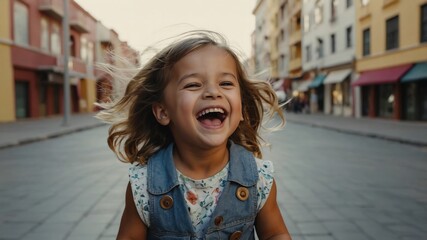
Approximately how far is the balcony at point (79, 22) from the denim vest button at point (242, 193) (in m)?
34.5

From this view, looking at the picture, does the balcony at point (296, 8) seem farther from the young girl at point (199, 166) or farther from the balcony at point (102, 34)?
the young girl at point (199, 166)

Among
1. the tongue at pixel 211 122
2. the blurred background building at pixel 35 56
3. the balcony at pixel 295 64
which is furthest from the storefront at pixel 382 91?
the tongue at pixel 211 122

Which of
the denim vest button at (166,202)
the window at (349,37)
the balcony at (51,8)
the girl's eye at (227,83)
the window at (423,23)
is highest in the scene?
the balcony at (51,8)

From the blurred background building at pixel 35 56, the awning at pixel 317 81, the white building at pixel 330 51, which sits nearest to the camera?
the blurred background building at pixel 35 56

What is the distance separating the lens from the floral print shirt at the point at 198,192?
1.80 meters

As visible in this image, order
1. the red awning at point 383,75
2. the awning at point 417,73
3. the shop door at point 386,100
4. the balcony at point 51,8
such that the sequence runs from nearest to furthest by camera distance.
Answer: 1. the awning at point 417,73
2. the red awning at point 383,75
3. the shop door at point 386,100
4. the balcony at point 51,8

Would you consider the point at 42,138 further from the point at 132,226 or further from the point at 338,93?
the point at 338,93

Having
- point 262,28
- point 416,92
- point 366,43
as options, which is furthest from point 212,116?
point 262,28

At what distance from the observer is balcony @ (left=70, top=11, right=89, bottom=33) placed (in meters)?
33.9

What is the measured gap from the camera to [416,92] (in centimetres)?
2050

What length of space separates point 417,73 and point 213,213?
66.7 ft

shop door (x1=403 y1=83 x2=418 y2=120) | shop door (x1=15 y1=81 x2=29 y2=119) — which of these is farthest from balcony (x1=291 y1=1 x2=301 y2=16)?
shop door (x1=15 y1=81 x2=29 y2=119)

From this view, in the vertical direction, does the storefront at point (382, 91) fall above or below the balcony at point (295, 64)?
below

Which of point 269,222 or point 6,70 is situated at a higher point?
point 6,70
